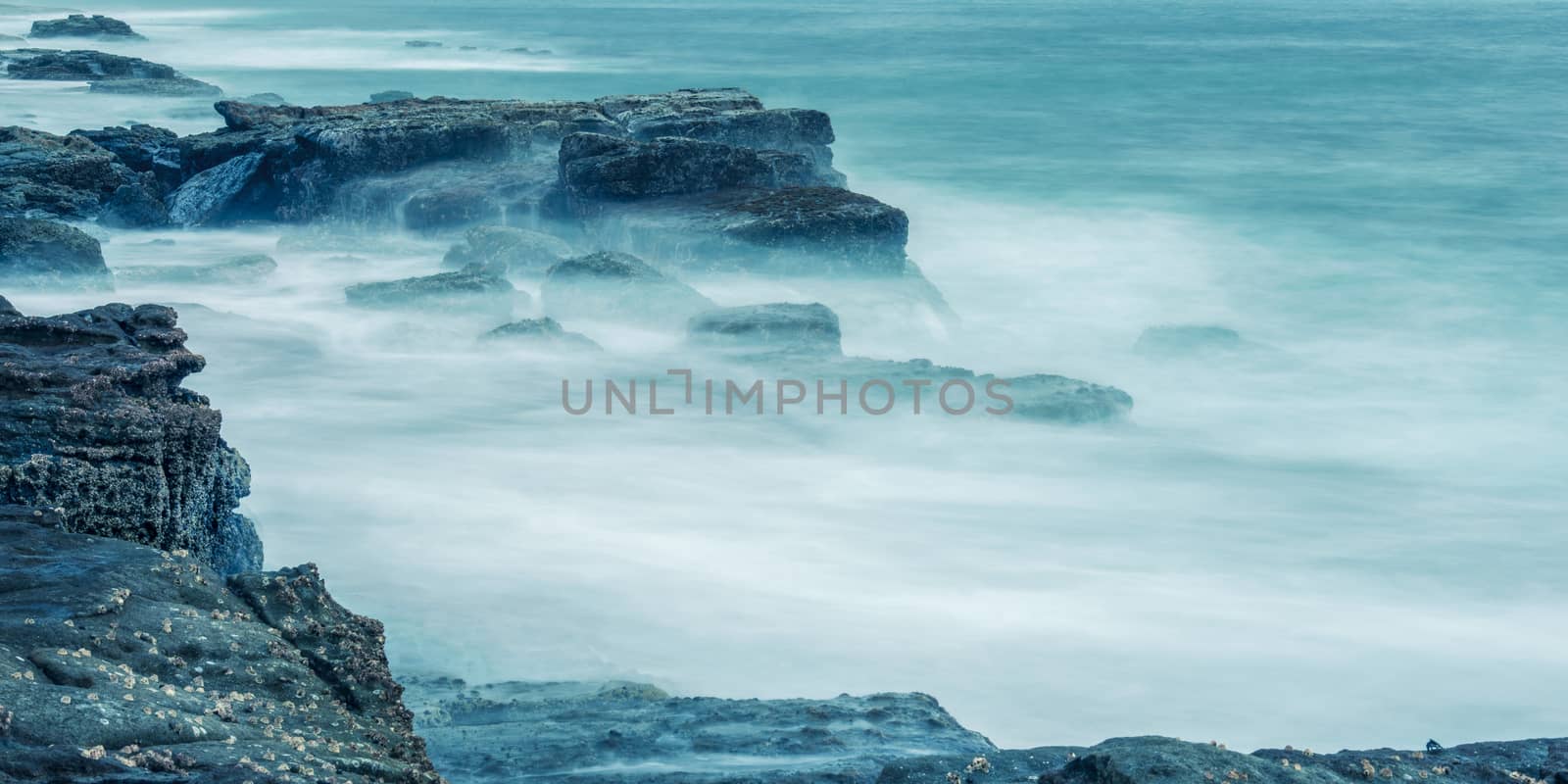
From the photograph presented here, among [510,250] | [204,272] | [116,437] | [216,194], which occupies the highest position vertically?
[216,194]

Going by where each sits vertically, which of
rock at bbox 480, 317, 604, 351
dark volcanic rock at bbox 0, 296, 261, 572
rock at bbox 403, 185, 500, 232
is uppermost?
rock at bbox 403, 185, 500, 232

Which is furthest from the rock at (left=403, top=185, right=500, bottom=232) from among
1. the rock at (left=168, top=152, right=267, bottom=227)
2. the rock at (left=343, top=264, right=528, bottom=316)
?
the rock at (left=168, top=152, right=267, bottom=227)

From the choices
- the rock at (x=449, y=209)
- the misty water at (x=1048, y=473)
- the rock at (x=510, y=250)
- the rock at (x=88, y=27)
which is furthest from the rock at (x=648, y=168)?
the rock at (x=88, y=27)

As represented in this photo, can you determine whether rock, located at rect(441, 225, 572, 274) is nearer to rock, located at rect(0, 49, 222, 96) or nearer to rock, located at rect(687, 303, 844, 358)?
rock, located at rect(687, 303, 844, 358)

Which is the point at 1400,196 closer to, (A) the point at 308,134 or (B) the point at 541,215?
(B) the point at 541,215

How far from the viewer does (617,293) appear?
650 inches

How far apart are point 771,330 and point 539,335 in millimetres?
2598

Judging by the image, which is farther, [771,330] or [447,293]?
[447,293]

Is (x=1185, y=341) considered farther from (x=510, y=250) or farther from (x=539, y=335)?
(x=510, y=250)

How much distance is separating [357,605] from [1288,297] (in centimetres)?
1595

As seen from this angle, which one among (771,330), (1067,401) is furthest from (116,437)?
(1067,401)

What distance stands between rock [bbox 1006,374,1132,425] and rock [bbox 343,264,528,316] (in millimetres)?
6035

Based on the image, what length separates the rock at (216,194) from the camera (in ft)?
66.3

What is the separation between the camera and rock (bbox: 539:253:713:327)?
54.0 ft
